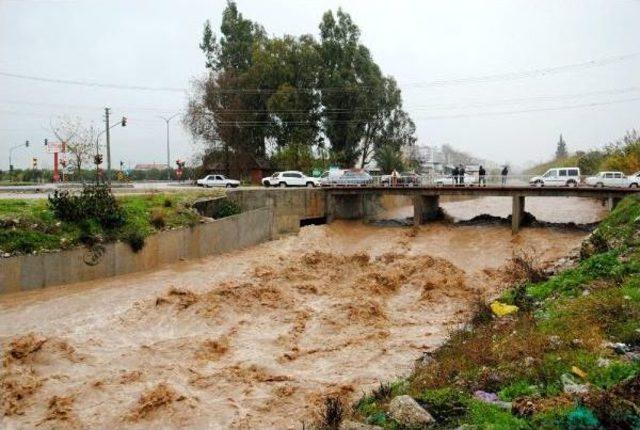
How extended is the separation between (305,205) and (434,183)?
33.5ft

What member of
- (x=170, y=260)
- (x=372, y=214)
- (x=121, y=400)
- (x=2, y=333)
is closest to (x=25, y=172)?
(x=372, y=214)

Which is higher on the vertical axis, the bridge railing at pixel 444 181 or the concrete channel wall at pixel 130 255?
the bridge railing at pixel 444 181

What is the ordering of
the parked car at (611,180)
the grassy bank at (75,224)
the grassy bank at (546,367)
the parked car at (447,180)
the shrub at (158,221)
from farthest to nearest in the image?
the parked car at (447,180) < the parked car at (611,180) < the shrub at (158,221) < the grassy bank at (75,224) < the grassy bank at (546,367)

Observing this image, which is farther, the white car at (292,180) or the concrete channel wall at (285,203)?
the white car at (292,180)

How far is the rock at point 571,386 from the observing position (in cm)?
823

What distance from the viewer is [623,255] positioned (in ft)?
55.1

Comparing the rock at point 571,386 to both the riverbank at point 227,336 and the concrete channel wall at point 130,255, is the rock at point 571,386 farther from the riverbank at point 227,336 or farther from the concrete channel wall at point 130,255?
the concrete channel wall at point 130,255

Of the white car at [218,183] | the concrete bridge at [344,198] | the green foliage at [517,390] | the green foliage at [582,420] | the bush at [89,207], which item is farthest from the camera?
the white car at [218,183]

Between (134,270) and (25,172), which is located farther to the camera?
(25,172)

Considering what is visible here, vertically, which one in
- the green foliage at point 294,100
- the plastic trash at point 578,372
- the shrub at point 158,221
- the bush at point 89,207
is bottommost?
the plastic trash at point 578,372

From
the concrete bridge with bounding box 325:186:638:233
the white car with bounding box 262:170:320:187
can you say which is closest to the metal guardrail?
the concrete bridge with bounding box 325:186:638:233

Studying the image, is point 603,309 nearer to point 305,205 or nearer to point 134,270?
A: point 134,270

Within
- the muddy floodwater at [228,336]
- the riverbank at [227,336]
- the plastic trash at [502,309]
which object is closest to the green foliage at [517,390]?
the riverbank at [227,336]

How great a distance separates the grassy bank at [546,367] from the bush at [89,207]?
68.2ft
